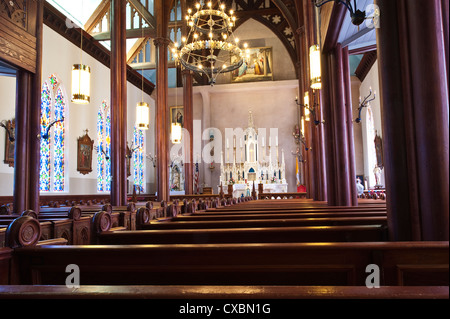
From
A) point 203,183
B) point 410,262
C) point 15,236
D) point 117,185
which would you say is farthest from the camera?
point 203,183

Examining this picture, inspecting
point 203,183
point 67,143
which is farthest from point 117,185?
point 203,183

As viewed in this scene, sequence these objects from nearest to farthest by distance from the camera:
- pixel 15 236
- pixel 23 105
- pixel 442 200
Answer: pixel 15 236 < pixel 442 200 < pixel 23 105

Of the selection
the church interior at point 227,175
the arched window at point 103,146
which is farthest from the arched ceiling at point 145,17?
the arched window at point 103,146

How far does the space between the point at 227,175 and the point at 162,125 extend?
Answer: 746 cm

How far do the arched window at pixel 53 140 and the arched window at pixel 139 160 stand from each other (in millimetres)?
5726

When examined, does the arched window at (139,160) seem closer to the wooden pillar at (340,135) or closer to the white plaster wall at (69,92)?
the white plaster wall at (69,92)

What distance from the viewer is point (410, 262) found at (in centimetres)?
185

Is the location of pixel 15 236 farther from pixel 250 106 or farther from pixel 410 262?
pixel 250 106

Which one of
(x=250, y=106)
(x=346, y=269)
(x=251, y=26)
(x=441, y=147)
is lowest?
(x=346, y=269)

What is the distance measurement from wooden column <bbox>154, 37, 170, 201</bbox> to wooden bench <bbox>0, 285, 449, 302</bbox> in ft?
38.3

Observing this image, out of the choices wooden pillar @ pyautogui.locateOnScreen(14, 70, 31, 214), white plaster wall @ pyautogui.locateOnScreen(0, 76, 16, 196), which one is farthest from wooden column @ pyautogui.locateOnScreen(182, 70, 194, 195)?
wooden pillar @ pyautogui.locateOnScreen(14, 70, 31, 214)
